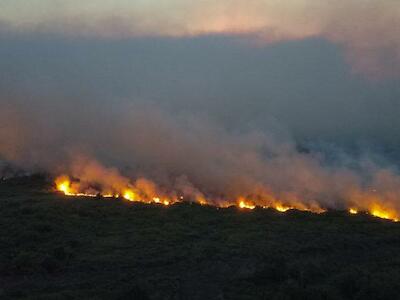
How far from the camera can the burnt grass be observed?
26.4 m

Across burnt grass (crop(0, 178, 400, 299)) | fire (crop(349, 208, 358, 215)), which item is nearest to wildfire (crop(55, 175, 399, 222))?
fire (crop(349, 208, 358, 215))

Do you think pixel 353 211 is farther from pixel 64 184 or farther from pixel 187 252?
pixel 64 184

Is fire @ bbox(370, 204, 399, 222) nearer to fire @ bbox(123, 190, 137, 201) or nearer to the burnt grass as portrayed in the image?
the burnt grass

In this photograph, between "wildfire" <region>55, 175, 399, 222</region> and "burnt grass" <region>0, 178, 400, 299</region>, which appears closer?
"burnt grass" <region>0, 178, 400, 299</region>

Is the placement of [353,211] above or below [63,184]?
below

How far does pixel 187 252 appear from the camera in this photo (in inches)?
1372

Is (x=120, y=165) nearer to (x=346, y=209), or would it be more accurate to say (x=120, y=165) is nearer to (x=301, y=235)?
(x=346, y=209)

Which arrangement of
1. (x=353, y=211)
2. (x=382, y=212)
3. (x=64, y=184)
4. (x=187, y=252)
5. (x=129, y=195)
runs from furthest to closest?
(x=64, y=184)
(x=129, y=195)
(x=382, y=212)
(x=353, y=211)
(x=187, y=252)

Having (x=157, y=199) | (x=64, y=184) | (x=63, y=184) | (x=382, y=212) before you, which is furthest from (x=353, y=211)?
(x=63, y=184)

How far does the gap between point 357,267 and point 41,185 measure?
156 ft

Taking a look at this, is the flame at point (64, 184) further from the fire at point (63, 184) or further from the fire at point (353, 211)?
the fire at point (353, 211)

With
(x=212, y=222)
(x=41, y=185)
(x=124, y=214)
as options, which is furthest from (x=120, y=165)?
(x=212, y=222)

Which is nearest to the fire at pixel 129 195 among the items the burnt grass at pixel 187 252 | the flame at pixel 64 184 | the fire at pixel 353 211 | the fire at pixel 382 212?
the burnt grass at pixel 187 252

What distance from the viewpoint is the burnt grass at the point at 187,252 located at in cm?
2644
